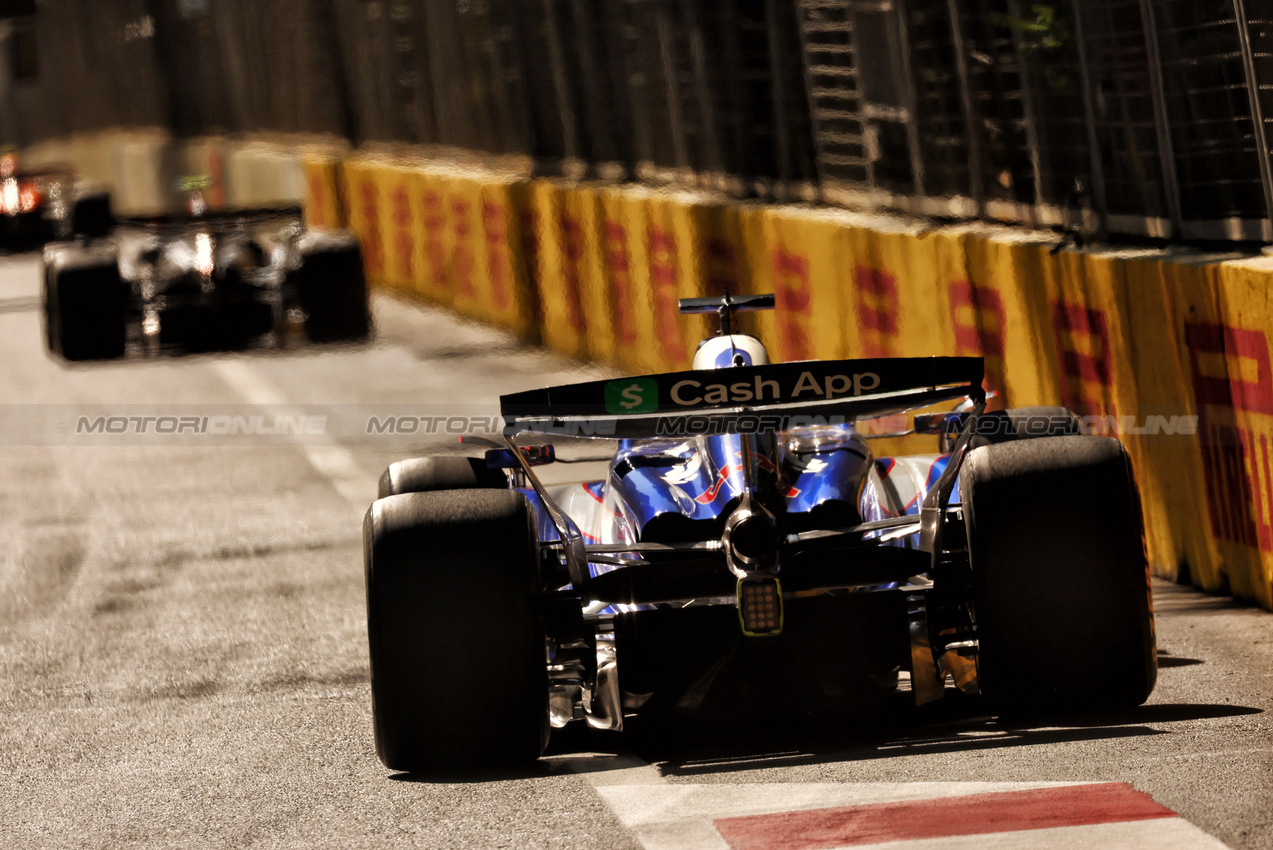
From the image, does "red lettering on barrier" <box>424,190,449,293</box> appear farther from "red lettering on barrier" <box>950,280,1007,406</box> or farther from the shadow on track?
the shadow on track

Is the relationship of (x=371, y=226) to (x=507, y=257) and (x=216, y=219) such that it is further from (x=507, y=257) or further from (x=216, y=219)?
(x=216, y=219)

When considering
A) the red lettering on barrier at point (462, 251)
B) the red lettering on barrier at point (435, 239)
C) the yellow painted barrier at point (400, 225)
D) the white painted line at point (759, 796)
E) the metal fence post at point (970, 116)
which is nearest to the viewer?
the white painted line at point (759, 796)

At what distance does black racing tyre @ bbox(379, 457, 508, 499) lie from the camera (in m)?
6.97

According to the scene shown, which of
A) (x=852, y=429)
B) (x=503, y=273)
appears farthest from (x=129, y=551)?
(x=503, y=273)

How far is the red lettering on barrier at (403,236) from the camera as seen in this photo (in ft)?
74.3

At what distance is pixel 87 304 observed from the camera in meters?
18.7

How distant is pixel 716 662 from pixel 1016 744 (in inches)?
34.0

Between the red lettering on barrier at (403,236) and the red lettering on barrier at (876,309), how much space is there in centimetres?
1151

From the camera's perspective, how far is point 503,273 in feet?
63.3

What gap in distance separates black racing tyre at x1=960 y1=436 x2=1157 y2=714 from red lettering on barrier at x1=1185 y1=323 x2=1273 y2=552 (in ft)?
5.68

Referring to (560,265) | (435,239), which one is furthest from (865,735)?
(435,239)

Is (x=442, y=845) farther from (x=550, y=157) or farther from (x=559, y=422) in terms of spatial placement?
(x=550, y=157)

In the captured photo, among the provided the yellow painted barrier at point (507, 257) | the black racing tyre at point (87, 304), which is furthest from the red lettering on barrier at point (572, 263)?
the black racing tyre at point (87, 304)

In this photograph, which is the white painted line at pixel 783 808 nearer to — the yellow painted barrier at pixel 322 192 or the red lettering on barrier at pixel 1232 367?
the red lettering on barrier at pixel 1232 367
